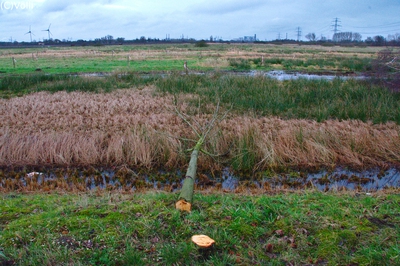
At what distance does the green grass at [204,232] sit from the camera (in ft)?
13.3

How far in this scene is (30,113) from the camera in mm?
12750

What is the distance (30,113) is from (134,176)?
6.16 m

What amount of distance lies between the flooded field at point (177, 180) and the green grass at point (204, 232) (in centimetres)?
227

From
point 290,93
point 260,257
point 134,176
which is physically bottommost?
point 134,176

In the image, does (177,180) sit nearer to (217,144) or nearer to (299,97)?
(217,144)

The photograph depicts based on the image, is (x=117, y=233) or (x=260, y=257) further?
(x=117, y=233)

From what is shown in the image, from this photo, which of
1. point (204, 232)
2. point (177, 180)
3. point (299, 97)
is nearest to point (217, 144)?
point (177, 180)

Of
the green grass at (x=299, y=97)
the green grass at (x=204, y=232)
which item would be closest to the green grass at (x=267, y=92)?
the green grass at (x=299, y=97)

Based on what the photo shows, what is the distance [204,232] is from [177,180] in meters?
4.22

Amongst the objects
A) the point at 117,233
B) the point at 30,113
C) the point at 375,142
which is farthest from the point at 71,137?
the point at 375,142

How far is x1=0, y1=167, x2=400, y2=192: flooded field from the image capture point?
797 cm

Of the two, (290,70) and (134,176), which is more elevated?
(290,70)

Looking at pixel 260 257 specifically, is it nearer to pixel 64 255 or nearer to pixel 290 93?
pixel 64 255

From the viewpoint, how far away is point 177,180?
8688 mm
